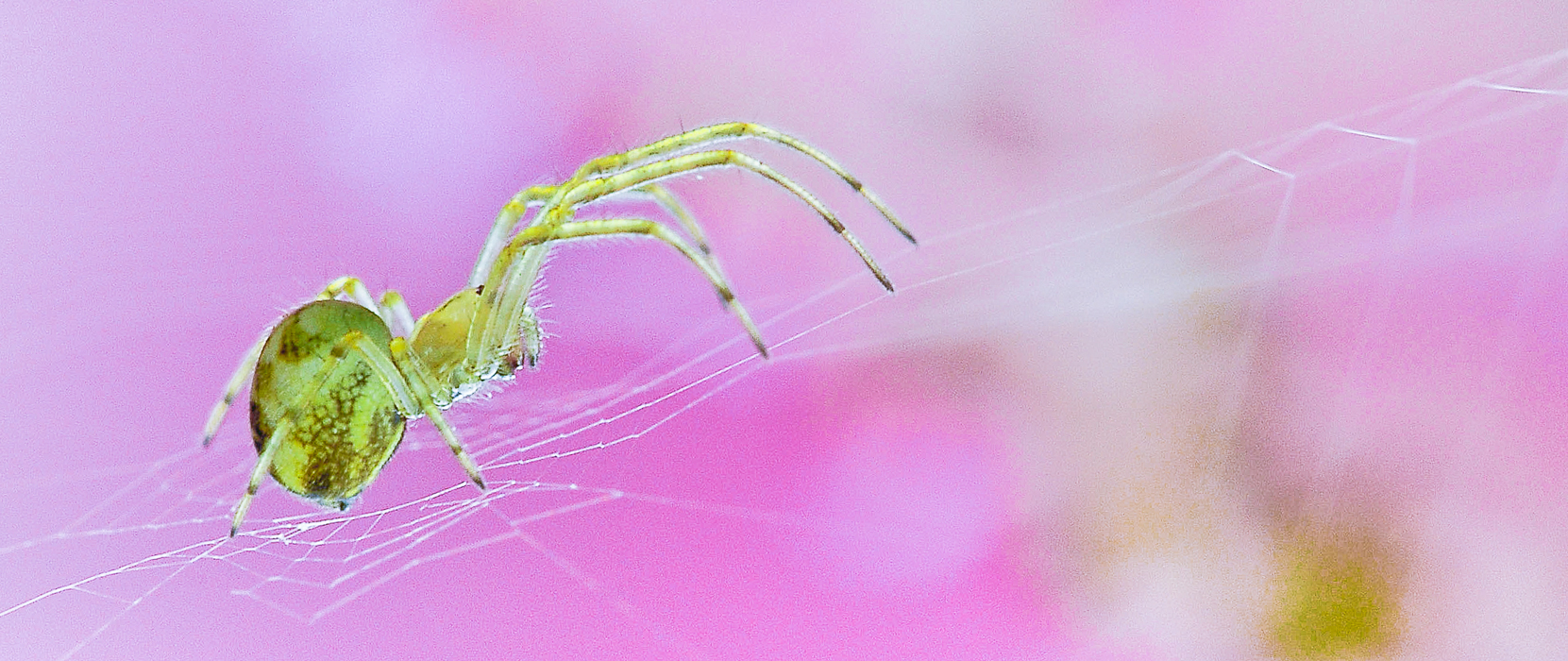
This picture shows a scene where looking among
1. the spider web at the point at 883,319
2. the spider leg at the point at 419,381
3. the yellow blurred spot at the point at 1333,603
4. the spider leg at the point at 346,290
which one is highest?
the spider leg at the point at 346,290

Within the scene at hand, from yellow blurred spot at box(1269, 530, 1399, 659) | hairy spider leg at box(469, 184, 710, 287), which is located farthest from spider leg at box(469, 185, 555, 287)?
yellow blurred spot at box(1269, 530, 1399, 659)

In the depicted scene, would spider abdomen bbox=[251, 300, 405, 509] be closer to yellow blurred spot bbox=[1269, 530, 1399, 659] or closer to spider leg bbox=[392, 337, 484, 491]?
spider leg bbox=[392, 337, 484, 491]

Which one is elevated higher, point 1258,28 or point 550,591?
point 1258,28

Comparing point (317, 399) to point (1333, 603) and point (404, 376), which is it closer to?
point (404, 376)

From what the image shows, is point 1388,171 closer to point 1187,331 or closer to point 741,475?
point 1187,331

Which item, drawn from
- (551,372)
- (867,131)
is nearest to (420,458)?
(551,372)

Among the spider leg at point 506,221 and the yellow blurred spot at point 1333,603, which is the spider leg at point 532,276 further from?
the yellow blurred spot at point 1333,603

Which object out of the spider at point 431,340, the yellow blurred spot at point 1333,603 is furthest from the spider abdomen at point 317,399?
the yellow blurred spot at point 1333,603
